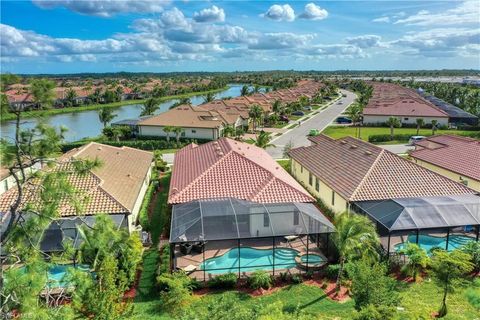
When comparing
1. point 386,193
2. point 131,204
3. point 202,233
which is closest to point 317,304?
point 202,233

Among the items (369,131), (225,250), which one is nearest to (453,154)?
(225,250)

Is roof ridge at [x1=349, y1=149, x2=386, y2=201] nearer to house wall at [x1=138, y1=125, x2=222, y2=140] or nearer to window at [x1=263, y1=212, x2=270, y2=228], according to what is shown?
window at [x1=263, y1=212, x2=270, y2=228]

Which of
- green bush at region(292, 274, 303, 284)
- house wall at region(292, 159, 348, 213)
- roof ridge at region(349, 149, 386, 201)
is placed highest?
roof ridge at region(349, 149, 386, 201)

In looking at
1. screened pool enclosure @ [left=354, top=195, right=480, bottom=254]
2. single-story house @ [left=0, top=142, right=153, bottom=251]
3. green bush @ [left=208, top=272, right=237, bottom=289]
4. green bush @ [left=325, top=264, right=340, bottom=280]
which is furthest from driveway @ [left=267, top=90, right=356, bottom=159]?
green bush @ [left=208, top=272, right=237, bottom=289]

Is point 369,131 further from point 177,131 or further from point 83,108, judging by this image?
point 83,108

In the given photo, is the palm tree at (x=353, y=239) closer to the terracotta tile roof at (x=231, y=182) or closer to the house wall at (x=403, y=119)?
the terracotta tile roof at (x=231, y=182)

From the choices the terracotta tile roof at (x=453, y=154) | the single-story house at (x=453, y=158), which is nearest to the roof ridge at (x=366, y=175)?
the single-story house at (x=453, y=158)
